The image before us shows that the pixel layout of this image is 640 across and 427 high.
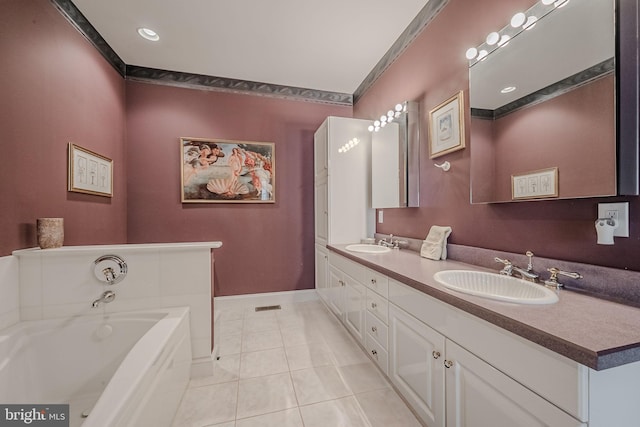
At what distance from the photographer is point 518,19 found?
3.96 ft

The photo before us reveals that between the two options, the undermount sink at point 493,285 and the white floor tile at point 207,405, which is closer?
the undermount sink at point 493,285

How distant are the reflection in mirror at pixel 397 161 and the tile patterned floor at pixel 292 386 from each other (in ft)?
4.44

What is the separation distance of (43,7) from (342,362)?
3.24m

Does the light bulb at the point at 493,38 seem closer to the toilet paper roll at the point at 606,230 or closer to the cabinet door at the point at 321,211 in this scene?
the toilet paper roll at the point at 606,230

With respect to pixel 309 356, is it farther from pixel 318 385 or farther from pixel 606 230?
pixel 606 230

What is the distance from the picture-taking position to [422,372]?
3.94ft

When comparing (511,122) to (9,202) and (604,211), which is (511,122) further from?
(9,202)

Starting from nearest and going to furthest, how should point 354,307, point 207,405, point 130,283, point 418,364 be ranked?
1. point 418,364
2. point 207,405
3. point 130,283
4. point 354,307

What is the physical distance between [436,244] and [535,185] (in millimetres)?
671

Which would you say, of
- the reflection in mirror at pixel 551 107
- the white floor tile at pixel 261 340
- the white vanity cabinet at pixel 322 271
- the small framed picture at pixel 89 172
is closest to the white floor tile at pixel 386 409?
the white floor tile at pixel 261 340

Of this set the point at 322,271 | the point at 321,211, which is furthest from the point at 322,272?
the point at 321,211

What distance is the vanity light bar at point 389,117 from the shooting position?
2161 mm

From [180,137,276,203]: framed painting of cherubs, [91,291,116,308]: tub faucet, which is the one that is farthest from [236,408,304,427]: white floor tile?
[180,137,276,203]: framed painting of cherubs

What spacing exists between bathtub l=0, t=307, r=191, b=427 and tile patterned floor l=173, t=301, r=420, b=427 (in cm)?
23
